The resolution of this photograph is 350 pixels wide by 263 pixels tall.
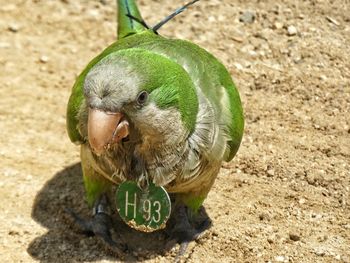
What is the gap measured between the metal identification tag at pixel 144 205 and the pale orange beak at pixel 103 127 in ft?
1.70

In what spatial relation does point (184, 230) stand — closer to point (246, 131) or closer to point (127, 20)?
point (246, 131)

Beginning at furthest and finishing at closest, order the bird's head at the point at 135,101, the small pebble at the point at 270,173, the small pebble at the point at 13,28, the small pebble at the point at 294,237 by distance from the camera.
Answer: the small pebble at the point at 13,28, the small pebble at the point at 270,173, the small pebble at the point at 294,237, the bird's head at the point at 135,101

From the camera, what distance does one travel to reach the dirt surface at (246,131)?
413 centimetres

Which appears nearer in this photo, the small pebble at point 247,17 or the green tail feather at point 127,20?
the green tail feather at point 127,20

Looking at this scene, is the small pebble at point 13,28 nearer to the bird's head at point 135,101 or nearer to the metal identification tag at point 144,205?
the metal identification tag at point 144,205

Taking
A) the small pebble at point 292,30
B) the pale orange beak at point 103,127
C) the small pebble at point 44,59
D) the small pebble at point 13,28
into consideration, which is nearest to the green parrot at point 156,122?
the pale orange beak at point 103,127

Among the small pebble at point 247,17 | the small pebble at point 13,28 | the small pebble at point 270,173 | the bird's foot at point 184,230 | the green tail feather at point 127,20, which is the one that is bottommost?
the bird's foot at point 184,230

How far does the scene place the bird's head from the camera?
3.11m

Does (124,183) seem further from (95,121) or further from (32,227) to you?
(32,227)

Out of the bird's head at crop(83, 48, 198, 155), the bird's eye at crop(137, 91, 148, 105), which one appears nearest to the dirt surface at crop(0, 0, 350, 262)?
the bird's head at crop(83, 48, 198, 155)

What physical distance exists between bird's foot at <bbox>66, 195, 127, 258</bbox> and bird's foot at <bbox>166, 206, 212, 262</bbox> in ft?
1.05

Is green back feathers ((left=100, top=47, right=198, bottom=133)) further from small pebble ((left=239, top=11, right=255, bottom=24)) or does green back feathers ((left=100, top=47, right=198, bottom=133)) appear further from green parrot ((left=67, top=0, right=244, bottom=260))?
small pebble ((left=239, top=11, right=255, bottom=24))

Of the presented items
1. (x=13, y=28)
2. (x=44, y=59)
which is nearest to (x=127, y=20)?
(x=44, y=59)

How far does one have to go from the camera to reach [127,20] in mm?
4641
